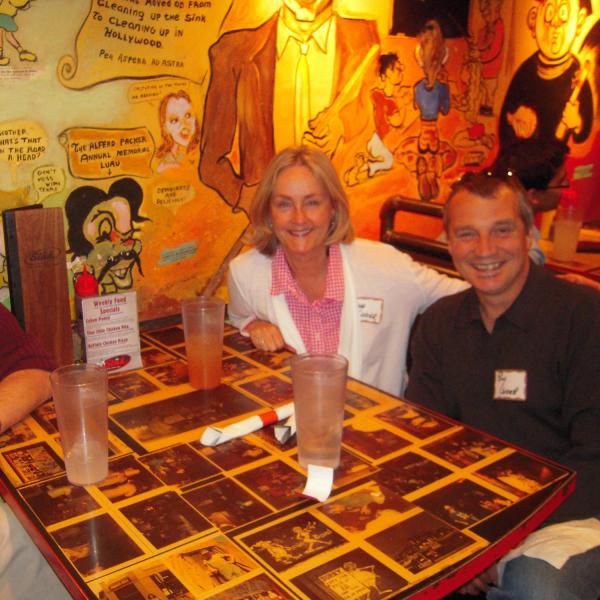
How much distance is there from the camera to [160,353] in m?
1.97

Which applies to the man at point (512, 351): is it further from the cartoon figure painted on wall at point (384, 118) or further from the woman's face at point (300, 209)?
the cartoon figure painted on wall at point (384, 118)

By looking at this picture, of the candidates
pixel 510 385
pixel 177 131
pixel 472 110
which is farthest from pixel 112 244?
pixel 472 110

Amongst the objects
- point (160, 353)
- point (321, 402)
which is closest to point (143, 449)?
point (321, 402)

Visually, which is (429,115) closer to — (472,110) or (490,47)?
(472,110)

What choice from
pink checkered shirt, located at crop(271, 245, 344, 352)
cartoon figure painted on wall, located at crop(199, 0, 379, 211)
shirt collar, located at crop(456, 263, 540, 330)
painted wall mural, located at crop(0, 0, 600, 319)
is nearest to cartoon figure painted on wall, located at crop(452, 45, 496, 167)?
painted wall mural, located at crop(0, 0, 600, 319)

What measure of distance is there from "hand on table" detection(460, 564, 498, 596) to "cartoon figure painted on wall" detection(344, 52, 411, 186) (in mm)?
1958

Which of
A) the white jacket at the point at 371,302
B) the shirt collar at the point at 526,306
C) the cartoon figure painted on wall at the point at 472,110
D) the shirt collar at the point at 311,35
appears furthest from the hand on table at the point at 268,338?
the cartoon figure painted on wall at the point at 472,110

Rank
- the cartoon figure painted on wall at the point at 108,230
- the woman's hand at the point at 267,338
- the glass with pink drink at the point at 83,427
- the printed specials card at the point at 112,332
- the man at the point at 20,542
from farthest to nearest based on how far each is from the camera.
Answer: the cartoon figure painted on wall at the point at 108,230, the woman's hand at the point at 267,338, the printed specials card at the point at 112,332, the man at the point at 20,542, the glass with pink drink at the point at 83,427

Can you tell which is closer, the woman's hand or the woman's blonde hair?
the woman's hand

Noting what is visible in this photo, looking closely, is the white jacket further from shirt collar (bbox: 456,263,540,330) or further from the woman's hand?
shirt collar (bbox: 456,263,540,330)

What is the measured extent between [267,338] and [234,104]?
1.08 meters

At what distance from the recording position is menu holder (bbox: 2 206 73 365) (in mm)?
2070

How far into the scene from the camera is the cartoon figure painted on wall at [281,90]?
260 cm

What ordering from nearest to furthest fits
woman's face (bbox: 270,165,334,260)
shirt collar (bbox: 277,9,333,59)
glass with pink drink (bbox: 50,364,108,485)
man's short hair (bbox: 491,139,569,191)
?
glass with pink drink (bbox: 50,364,108,485), woman's face (bbox: 270,165,334,260), shirt collar (bbox: 277,9,333,59), man's short hair (bbox: 491,139,569,191)
